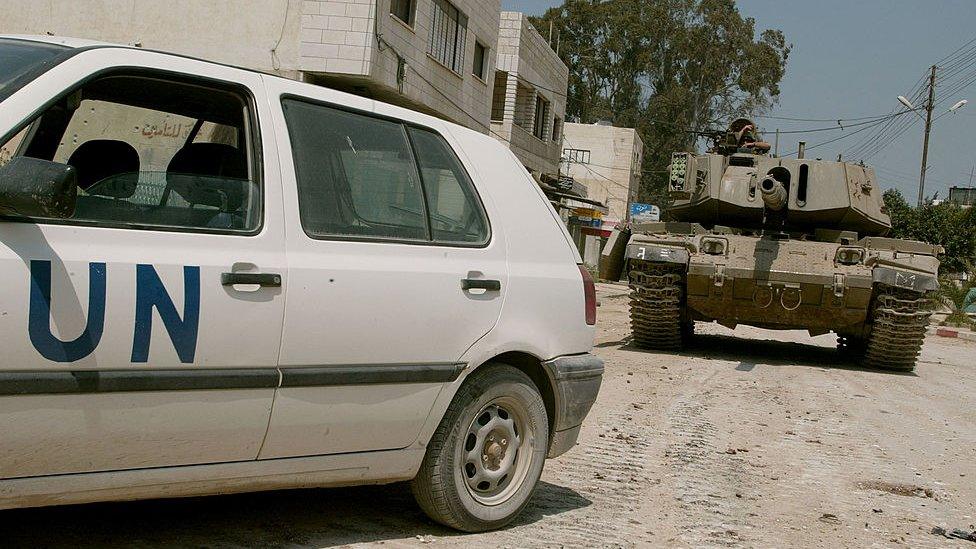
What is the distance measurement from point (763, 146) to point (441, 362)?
11.8 metres

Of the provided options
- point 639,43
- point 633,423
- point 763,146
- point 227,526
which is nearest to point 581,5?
point 639,43

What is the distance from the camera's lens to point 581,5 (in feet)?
178

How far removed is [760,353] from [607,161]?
41314 millimetres

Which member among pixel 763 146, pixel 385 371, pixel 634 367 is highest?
pixel 763 146

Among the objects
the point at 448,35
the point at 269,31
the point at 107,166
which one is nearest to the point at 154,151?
the point at 107,166

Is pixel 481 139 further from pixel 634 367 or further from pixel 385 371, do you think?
pixel 634 367

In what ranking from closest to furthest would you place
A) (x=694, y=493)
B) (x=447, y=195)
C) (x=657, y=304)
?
(x=447, y=195)
(x=694, y=493)
(x=657, y=304)

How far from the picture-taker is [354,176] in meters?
3.97

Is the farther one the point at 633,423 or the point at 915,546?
the point at 633,423

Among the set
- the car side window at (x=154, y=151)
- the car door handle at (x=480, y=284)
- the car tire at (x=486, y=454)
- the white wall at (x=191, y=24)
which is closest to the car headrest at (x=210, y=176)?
the car side window at (x=154, y=151)

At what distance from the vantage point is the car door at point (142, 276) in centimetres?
301

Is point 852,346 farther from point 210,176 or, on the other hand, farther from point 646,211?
point 646,211

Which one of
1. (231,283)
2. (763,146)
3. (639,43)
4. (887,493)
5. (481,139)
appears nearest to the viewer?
(231,283)

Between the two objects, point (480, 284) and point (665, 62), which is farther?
point (665, 62)
